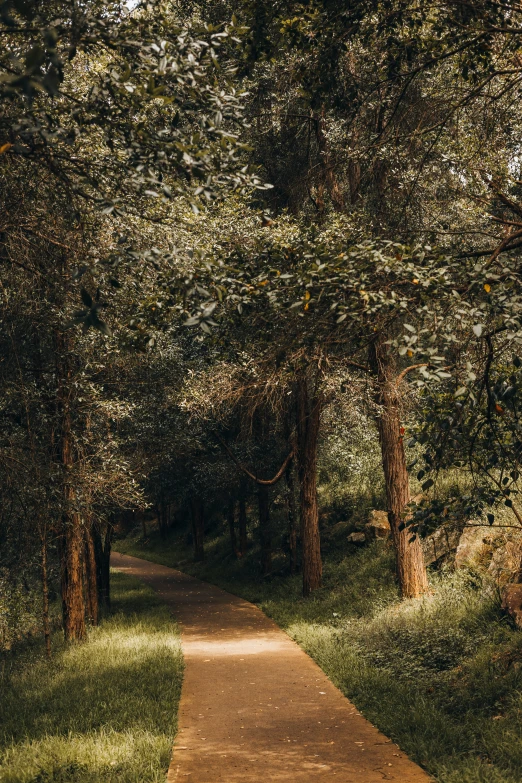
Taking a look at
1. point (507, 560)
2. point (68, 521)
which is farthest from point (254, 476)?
point (507, 560)

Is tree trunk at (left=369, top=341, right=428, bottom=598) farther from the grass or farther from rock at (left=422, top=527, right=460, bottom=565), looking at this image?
the grass

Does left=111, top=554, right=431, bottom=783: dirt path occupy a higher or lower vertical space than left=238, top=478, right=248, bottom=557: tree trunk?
lower

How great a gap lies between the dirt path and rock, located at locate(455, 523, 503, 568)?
3.42m

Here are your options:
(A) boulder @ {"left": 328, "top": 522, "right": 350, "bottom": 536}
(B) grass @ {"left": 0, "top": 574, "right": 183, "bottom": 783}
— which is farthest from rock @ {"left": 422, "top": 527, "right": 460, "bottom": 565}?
(B) grass @ {"left": 0, "top": 574, "right": 183, "bottom": 783}

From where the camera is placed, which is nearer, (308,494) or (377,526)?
(308,494)

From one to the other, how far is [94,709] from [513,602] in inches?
219

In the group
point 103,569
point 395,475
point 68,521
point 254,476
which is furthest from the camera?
point 254,476

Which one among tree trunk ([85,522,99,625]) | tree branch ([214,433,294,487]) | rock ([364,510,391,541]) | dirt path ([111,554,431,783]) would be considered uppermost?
tree branch ([214,433,294,487])

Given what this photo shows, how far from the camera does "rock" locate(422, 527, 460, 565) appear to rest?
14.8m

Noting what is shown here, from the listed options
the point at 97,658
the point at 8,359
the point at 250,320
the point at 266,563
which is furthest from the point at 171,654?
the point at 266,563

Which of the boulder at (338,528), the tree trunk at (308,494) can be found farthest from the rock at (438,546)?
the boulder at (338,528)

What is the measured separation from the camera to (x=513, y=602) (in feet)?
32.0

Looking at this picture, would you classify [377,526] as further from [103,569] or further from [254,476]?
[103,569]

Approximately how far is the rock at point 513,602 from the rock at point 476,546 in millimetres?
2600
